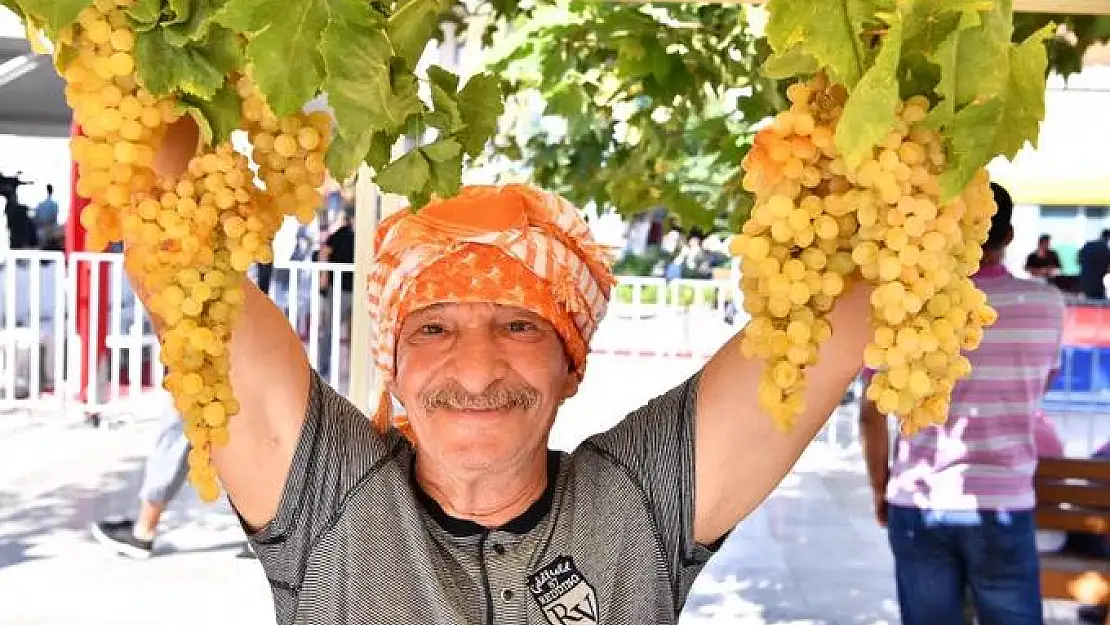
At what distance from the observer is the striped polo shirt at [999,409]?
10.3 ft

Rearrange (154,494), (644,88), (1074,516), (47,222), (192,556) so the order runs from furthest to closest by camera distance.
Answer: (47,222)
(192,556)
(154,494)
(1074,516)
(644,88)

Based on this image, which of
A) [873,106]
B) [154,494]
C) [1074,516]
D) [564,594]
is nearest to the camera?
[873,106]

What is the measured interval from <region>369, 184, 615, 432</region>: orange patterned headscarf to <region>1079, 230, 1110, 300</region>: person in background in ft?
38.0

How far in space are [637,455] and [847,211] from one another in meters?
0.79

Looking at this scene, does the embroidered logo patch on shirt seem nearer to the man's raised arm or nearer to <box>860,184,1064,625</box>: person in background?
the man's raised arm

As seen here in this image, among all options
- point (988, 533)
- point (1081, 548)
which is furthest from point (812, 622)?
point (988, 533)

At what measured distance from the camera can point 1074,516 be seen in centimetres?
398

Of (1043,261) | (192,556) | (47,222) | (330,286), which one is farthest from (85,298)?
(1043,261)

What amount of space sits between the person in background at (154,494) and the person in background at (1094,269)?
9205 millimetres

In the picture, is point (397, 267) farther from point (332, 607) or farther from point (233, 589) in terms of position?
point (233, 589)

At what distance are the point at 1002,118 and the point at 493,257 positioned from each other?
0.81 m

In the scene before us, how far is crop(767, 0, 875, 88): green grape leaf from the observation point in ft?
2.43

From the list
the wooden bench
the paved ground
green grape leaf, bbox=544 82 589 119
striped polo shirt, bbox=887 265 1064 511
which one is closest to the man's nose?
striped polo shirt, bbox=887 265 1064 511

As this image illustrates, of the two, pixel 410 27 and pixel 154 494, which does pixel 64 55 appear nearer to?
pixel 410 27
